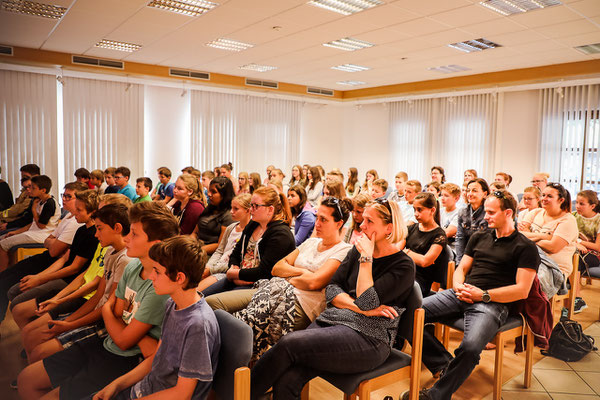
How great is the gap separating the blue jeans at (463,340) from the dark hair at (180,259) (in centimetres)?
162

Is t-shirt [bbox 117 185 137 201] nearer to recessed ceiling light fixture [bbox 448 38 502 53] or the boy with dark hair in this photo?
the boy with dark hair

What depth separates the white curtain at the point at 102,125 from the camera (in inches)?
327

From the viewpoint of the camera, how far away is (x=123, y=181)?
6566 mm

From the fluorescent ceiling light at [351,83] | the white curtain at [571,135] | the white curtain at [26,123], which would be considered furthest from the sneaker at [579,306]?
the white curtain at [26,123]

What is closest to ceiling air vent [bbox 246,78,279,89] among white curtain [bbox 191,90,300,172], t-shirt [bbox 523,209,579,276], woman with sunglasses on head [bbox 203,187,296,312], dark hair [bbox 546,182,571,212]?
white curtain [bbox 191,90,300,172]

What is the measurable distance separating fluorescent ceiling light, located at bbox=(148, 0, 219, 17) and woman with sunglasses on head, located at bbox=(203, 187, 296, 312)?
9.56 ft

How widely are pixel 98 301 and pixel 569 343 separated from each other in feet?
11.6

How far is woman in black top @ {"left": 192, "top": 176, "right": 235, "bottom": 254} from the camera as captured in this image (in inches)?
160

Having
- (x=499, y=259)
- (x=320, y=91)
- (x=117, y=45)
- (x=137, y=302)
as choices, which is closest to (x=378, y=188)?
(x=499, y=259)

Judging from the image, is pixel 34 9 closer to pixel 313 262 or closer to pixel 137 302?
pixel 137 302

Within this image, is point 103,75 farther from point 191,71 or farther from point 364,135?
point 364,135

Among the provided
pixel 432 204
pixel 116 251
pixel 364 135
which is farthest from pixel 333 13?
pixel 364 135

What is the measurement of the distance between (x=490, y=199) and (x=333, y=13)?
319cm

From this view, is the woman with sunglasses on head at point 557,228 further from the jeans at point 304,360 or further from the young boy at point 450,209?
the jeans at point 304,360
